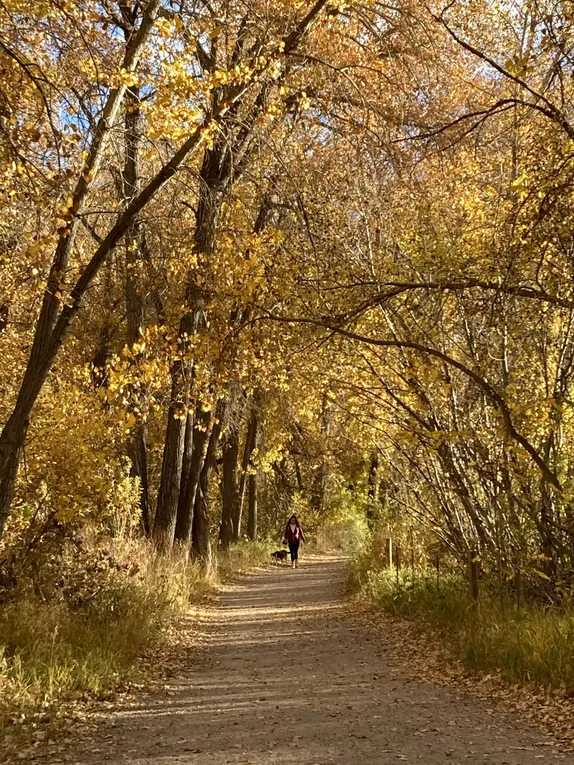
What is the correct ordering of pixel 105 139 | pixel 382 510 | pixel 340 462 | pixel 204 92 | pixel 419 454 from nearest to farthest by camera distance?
pixel 204 92
pixel 105 139
pixel 419 454
pixel 382 510
pixel 340 462

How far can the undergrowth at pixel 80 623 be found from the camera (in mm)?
6043

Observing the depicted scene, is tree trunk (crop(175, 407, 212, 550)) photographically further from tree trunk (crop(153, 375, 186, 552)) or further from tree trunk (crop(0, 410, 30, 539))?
tree trunk (crop(0, 410, 30, 539))

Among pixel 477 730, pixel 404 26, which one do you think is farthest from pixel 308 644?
pixel 404 26

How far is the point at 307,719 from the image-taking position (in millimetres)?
5836

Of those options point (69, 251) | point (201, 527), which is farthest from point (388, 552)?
point (69, 251)

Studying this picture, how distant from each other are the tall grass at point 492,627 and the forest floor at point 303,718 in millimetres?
607

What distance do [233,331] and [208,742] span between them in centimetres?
372

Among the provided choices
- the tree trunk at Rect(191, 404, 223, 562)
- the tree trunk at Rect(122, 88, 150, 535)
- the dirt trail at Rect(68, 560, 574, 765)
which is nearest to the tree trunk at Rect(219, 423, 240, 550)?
the tree trunk at Rect(191, 404, 223, 562)

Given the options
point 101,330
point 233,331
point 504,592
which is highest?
point 101,330

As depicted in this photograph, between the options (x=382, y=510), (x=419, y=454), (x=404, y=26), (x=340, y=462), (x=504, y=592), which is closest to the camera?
(x=404, y=26)

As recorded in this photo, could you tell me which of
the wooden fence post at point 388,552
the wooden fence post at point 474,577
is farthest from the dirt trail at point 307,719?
the wooden fence post at point 388,552

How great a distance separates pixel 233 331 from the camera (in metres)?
7.32

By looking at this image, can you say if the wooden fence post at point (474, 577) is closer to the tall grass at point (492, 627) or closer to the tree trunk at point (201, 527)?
the tall grass at point (492, 627)

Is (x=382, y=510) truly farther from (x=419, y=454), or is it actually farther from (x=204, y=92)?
(x=204, y=92)
